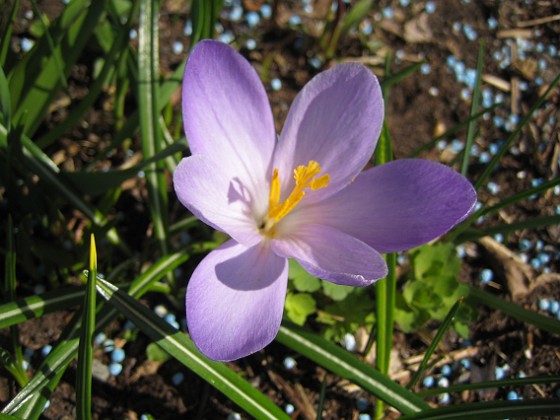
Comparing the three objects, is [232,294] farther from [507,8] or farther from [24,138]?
[507,8]

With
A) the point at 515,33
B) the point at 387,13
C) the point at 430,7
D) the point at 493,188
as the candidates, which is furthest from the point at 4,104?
the point at 515,33

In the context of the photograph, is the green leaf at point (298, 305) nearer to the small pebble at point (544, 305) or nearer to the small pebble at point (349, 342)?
the small pebble at point (349, 342)

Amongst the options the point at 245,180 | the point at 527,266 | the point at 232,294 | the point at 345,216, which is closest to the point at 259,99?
the point at 245,180

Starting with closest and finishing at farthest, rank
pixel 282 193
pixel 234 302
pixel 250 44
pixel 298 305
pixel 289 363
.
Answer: pixel 234 302
pixel 282 193
pixel 298 305
pixel 289 363
pixel 250 44


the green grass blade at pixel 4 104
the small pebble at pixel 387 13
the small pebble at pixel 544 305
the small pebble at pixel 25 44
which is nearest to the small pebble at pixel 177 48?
the small pebble at pixel 25 44

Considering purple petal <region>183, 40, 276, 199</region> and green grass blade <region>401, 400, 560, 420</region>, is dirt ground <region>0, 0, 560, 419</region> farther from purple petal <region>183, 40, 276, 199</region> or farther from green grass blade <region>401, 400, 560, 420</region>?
purple petal <region>183, 40, 276, 199</region>

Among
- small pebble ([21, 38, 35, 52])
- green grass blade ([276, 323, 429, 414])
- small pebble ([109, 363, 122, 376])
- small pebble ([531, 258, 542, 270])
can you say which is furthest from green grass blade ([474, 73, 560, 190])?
small pebble ([21, 38, 35, 52])

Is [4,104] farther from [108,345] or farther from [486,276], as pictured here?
[486,276]

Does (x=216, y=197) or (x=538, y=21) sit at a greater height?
(x=216, y=197)
